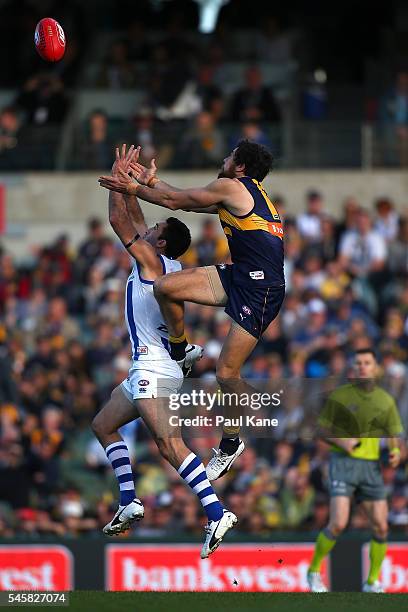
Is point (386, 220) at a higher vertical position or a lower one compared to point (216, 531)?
higher

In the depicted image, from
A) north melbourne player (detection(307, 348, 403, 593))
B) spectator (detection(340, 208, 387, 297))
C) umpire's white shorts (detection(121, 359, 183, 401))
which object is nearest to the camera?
umpire's white shorts (detection(121, 359, 183, 401))

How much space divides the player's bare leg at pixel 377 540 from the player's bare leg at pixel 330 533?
282 millimetres

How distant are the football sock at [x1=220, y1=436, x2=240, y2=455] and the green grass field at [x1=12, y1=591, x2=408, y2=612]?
116 centimetres

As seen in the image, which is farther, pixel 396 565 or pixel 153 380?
pixel 396 565

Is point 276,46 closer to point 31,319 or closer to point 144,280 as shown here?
point 31,319

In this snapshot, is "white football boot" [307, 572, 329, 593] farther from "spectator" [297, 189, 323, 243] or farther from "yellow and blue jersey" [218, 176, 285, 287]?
"spectator" [297, 189, 323, 243]

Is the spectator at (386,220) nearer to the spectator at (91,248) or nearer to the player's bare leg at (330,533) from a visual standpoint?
the spectator at (91,248)

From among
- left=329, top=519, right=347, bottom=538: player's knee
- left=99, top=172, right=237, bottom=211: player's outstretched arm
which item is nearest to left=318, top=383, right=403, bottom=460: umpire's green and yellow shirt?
left=329, top=519, right=347, bottom=538: player's knee

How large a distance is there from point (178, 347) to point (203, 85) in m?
11.6

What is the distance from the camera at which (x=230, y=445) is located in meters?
13.6

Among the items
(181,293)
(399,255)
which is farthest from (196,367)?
(181,293)

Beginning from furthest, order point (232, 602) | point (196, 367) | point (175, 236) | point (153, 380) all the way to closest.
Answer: point (196, 367), point (175, 236), point (153, 380), point (232, 602)

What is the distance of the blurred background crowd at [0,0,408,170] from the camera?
76.6 feet

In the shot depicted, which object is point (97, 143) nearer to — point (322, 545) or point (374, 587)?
point (322, 545)
